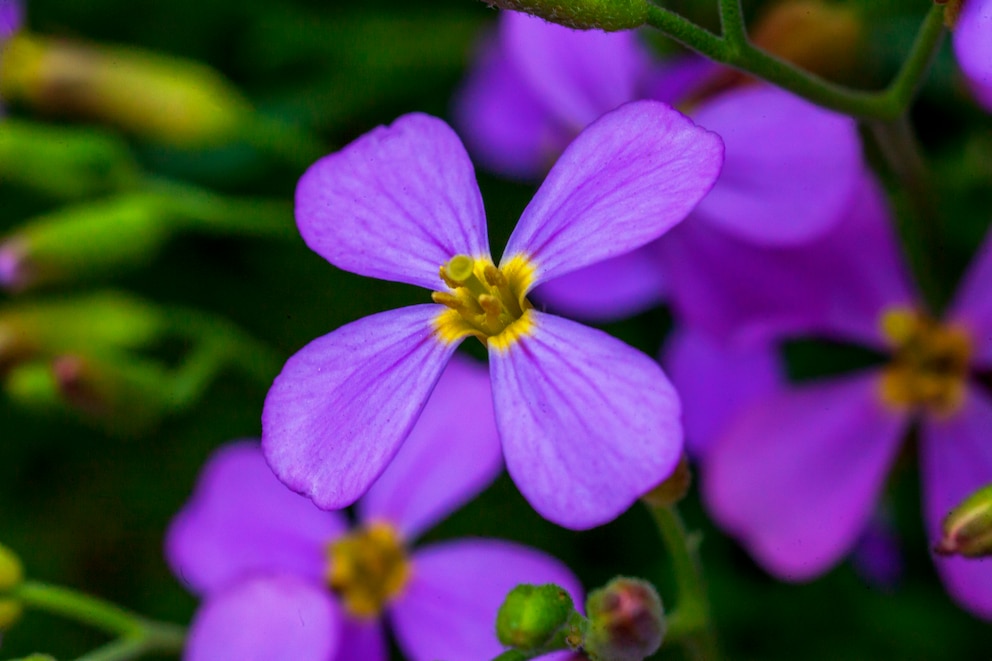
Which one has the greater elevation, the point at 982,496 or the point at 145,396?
the point at 145,396

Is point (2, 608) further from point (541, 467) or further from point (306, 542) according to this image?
point (541, 467)

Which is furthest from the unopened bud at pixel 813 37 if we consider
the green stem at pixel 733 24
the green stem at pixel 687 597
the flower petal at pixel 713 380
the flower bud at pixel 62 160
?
the flower bud at pixel 62 160

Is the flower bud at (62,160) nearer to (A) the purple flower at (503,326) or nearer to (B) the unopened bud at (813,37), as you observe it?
(A) the purple flower at (503,326)

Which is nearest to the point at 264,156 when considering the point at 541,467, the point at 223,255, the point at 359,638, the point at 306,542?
the point at 223,255

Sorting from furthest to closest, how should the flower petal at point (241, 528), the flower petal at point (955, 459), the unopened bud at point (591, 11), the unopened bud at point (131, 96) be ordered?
the unopened bud at point (131, 96) < the flower petal at point (241, 528) < the flower petal at point (955, 459) < the unopened bud at point (591, 11)

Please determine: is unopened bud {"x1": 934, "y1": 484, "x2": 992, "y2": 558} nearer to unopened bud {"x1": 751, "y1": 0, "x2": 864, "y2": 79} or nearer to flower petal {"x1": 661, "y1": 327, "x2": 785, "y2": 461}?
flower petal {"x1": 661, "y1": 327, "x2": 785, "y2": 461}

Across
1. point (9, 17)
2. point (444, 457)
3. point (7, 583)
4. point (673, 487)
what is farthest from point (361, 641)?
point (9, 17)

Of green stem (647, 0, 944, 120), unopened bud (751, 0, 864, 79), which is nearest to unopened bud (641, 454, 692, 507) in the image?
green stem (647, 0, 944, 120)
